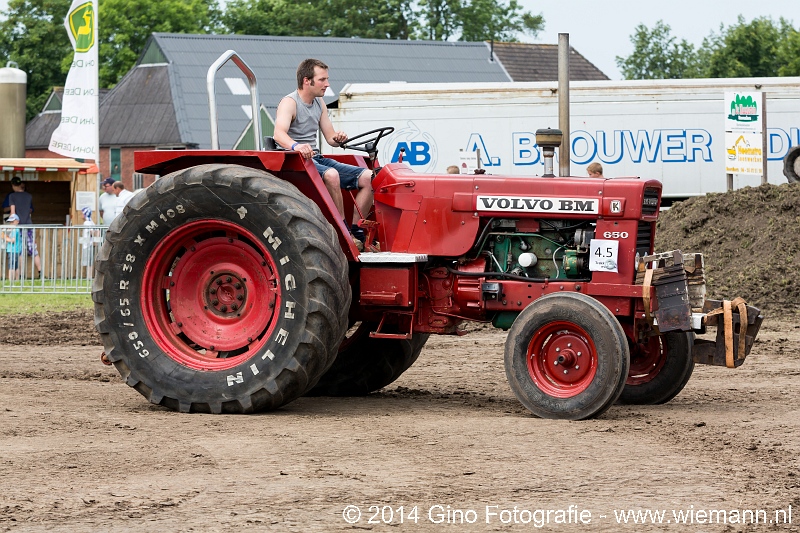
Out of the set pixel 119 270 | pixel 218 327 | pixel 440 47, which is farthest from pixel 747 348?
pixel 440 47

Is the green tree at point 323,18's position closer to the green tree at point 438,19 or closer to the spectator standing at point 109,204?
the green tree at point 438,19

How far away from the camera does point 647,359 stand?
855 cm

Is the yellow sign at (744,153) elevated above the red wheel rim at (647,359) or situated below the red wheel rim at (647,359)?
above

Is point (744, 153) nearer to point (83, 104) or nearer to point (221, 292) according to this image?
point (83, 104)

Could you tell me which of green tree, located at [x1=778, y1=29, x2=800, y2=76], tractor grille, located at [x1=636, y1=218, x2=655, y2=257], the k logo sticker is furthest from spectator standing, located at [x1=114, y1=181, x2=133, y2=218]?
green tree, located at [x1=778, y1=29, x2=800, y2=76]

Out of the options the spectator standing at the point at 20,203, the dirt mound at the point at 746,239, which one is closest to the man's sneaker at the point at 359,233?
the dirt mound at the point at 746,239

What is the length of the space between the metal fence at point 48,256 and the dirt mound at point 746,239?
8038 mm

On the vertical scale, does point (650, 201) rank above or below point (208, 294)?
above

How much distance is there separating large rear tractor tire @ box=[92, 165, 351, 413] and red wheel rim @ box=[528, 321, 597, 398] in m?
1.17

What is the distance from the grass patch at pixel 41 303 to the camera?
52.6 ft

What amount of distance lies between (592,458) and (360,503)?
1.47 m

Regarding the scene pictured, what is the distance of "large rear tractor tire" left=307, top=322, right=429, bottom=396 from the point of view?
30.0 ft

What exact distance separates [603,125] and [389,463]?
58.3ft

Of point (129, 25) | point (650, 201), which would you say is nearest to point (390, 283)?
point (650, 201)
